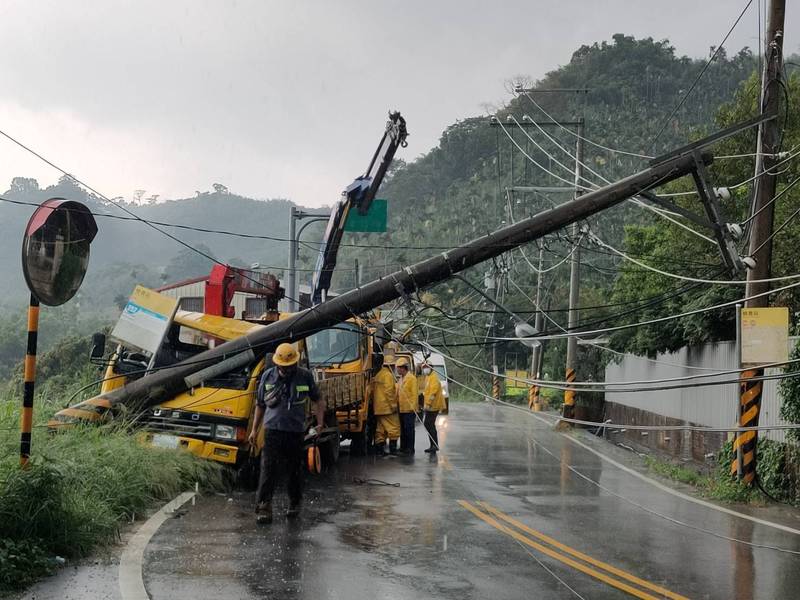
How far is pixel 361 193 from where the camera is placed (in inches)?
828

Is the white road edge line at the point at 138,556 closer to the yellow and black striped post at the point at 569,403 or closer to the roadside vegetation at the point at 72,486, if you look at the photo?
the roadside vegetation at the point at 72,486

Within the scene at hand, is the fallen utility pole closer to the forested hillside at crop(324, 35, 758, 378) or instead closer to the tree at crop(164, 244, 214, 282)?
the forested hillside at crop(324, 35, 758, 378)

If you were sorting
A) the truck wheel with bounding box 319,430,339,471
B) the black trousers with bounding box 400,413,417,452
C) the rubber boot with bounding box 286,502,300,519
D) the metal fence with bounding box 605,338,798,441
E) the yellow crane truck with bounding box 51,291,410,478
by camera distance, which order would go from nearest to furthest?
the rubber boot with bounding box 286,502,300,519, the yellow crane truck with bounding box 51,291,410,478, the metal fence with bounding box 605,338,798,441, the truck wheel with bounding box 319,430,339,471, the black trousers with bounding box 400,413,417,452

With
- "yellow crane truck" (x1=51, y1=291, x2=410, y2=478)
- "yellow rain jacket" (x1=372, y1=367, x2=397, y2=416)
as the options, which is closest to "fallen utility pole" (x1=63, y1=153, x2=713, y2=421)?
"yellow crane truck" (x1=51, y1=291, x2=410, y2=478)

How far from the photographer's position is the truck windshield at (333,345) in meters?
20.2

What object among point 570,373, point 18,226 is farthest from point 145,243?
point 570,373

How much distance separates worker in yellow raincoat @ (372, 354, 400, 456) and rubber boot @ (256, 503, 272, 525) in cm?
921

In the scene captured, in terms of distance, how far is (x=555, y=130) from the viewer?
76312 millimetres

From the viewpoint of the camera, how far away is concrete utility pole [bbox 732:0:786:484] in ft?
49.2

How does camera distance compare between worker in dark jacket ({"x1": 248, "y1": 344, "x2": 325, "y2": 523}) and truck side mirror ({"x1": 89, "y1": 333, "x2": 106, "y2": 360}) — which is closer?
worker in dark jacket ({"x1": 248, "y1": 344, "x2": 325, "y2": 523})

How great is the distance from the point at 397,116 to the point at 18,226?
15060cm

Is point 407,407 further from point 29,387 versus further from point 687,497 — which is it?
point 29,387

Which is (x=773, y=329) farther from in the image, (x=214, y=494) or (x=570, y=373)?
(x=570, y=373)

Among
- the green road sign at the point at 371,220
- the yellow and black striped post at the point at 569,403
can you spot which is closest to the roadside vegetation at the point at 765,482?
the green road sign at the point at 371,220
